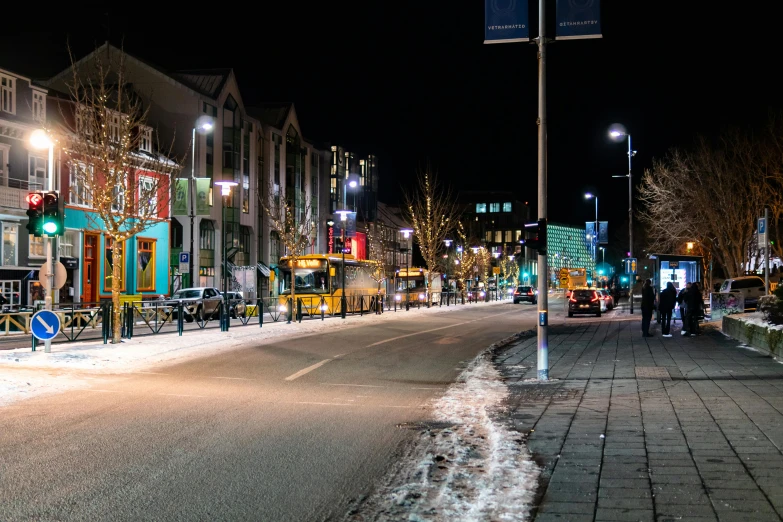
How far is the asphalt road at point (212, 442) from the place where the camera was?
20.0 feet

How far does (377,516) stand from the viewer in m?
5.68

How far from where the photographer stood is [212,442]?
8.41 meters

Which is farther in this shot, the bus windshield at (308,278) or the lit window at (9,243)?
the bus windshield at (308,278)

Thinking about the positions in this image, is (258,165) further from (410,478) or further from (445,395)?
(410,478)

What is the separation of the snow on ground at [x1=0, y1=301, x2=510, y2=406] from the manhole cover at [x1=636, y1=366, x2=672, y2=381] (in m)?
10.3

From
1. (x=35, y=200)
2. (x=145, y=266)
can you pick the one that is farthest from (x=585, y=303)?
(x=35, y=200)

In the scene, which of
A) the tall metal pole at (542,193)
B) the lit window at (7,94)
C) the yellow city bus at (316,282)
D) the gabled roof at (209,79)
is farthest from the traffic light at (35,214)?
the gabled roof at (209,79)

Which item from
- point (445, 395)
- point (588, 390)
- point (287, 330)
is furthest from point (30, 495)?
point (287, 330)

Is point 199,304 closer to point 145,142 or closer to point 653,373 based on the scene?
point 145,142

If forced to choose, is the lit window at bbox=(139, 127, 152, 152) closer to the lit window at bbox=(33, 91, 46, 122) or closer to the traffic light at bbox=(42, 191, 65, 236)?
the lit window at bbox=(33, 91, 46, 122)

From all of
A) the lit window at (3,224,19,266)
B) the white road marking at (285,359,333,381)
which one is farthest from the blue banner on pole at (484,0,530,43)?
the lit window at (3,224,19,266)

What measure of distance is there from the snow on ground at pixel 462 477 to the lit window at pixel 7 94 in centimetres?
3262

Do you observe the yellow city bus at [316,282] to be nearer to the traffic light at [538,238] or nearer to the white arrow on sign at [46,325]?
the white arrow on sign at [46,325]

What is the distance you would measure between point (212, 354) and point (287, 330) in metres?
8.15
